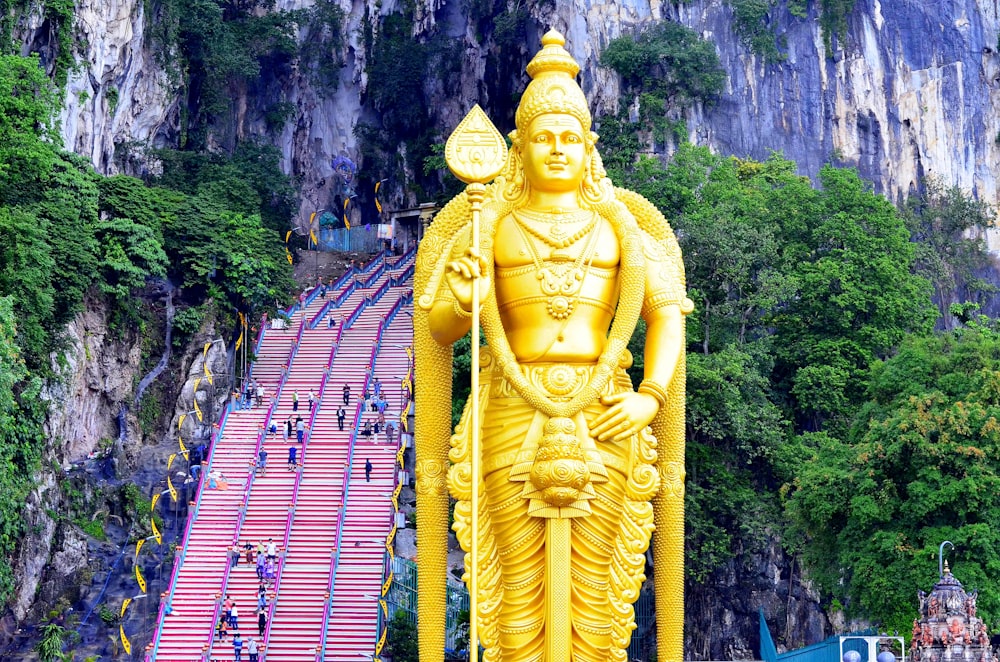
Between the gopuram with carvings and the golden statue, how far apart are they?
298cm

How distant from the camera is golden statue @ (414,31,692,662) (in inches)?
518

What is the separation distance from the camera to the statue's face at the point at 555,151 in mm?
13664

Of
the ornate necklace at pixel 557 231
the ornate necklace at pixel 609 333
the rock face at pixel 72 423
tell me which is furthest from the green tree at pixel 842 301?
the ornate necklace at pixel 557 231

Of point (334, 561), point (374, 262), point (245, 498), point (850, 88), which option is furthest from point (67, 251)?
point (850, 88)

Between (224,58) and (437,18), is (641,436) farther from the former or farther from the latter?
(437,18)

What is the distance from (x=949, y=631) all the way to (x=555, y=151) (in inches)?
211

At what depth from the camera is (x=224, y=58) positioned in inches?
1497

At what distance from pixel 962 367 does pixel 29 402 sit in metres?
11.8

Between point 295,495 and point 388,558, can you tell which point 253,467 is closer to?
point 295,495

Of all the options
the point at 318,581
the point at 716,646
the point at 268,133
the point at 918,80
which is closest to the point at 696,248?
the point at 716,646

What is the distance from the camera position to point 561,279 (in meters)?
13.5

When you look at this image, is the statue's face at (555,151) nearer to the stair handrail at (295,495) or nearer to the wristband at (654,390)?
the wristband at (654,390)

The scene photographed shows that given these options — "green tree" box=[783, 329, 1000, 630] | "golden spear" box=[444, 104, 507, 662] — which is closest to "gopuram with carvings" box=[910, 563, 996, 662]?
"green tree" box=[783, 329, 1000, 630]

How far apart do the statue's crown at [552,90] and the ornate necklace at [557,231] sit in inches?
27.2
